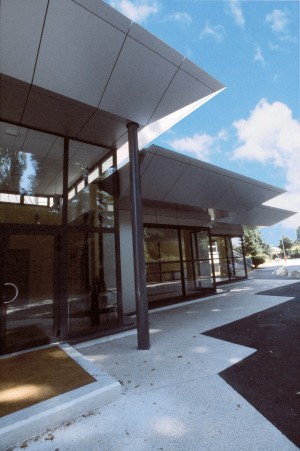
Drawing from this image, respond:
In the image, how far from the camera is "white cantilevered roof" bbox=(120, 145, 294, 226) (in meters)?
7.23

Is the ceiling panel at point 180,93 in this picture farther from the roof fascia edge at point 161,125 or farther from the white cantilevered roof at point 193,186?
the white cantilevered roof at point 193,186

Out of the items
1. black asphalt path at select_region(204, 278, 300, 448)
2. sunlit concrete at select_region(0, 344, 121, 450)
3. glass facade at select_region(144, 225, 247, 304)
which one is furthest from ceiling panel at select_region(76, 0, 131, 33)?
glass facade at select_region(144, 225, 247, 304)

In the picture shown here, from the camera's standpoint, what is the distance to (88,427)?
2682 mm

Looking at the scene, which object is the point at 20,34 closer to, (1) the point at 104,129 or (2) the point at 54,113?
(2) the point at 54,113

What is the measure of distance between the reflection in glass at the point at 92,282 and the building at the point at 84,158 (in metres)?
0.03

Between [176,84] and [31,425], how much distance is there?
6.27m

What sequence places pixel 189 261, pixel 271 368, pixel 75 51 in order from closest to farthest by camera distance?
pixel 271 368 → pixel 75 51 → pixel 189 261

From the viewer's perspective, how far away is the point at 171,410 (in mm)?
2873

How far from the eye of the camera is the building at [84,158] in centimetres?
417

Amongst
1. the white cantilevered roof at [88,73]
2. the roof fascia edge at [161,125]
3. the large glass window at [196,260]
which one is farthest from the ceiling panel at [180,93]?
the large glass window at [196,260]

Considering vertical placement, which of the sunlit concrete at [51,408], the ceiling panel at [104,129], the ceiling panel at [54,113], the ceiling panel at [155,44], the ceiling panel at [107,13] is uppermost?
the ceiling panel at [107,13]

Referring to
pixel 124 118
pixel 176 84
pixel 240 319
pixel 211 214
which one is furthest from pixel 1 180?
pixel 211 214

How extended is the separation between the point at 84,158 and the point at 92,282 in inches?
144

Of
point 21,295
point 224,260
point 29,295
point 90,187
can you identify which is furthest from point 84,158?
point 224,260
